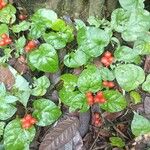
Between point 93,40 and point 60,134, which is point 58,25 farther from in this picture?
point 60,134

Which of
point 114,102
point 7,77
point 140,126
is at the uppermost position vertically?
point 7,77

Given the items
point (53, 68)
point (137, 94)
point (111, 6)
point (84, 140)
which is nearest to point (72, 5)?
point (111, 6)

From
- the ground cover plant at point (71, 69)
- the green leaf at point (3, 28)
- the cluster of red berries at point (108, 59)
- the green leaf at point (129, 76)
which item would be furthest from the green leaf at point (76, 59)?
the green leaf at point (3, 28)

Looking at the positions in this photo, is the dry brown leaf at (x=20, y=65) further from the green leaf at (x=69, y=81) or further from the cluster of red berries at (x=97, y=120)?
the cluster of red berries at (x=97, y=120)

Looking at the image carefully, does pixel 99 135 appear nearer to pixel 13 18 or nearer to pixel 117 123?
pixel 117 123

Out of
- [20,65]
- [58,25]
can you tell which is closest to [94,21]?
[58,25]

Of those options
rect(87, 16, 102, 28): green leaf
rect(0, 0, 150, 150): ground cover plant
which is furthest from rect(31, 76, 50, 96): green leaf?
rect(87, 16, 102, 28): green leaf
